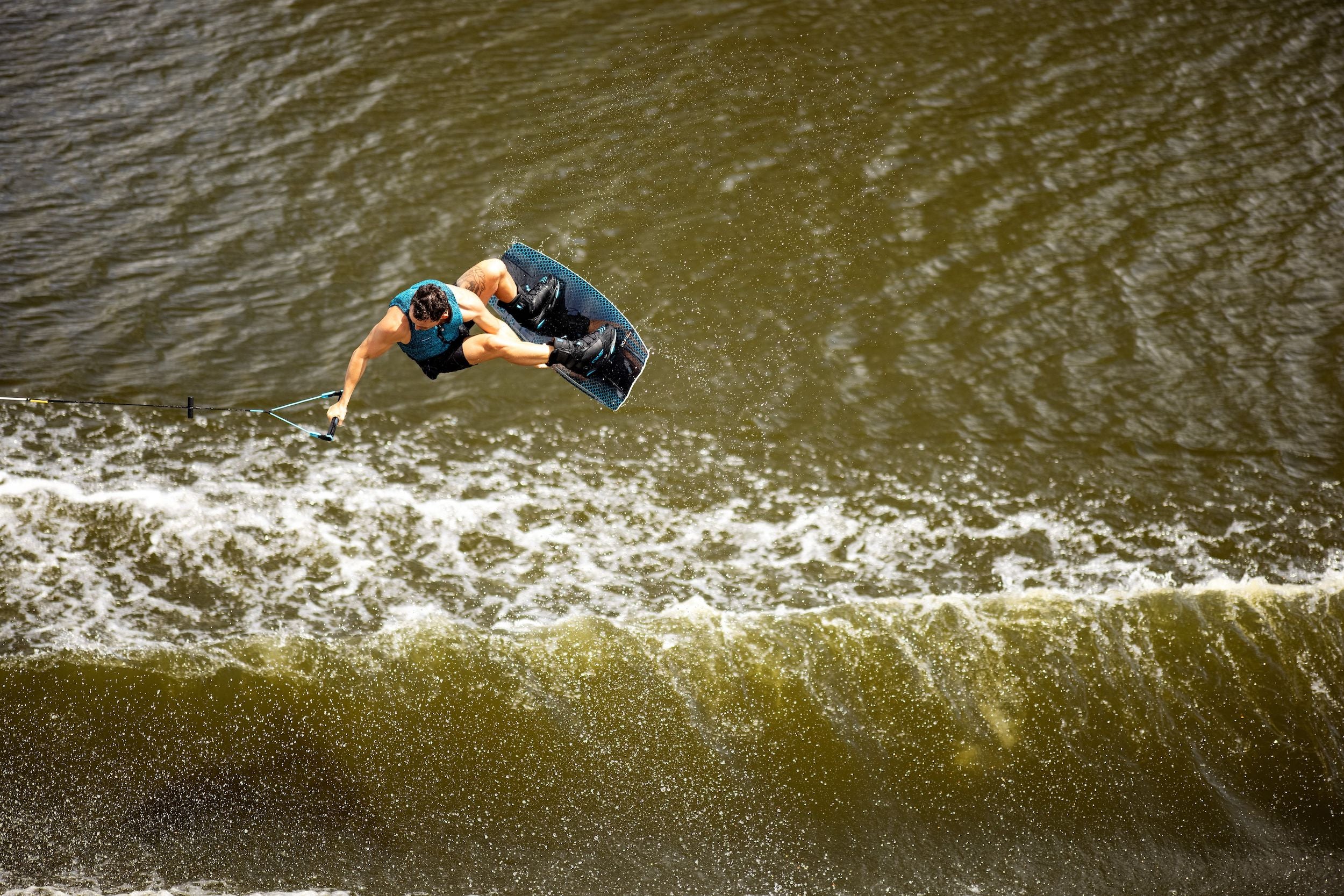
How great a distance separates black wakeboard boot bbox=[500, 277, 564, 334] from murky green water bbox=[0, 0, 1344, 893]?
96cm

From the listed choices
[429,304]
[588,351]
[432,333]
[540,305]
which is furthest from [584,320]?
[429,304]

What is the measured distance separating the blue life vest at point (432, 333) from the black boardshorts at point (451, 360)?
11mm

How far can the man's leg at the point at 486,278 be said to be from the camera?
7418mm

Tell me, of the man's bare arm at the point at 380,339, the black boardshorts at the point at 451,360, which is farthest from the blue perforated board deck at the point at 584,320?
the man's bare arm at the point at 380,339

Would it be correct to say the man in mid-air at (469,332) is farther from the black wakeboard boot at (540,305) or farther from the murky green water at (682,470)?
the murky green water at (682,470)

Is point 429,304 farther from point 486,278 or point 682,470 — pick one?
point 682,470

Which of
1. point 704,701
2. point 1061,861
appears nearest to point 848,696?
point 704,701

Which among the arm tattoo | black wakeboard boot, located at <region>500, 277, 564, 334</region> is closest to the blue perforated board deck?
black wakeboard boot, located at <region>500, 277, 564, 334</region>

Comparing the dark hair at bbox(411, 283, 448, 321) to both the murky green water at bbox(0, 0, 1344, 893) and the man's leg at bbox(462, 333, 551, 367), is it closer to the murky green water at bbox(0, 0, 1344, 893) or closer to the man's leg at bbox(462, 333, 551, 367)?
the man's leg at bbox(462, 333, 551, 367)

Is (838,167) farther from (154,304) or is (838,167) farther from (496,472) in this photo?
(154,304)

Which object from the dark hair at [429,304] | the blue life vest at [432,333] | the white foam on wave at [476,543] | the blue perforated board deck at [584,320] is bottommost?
the white foam on wave at [476,543]

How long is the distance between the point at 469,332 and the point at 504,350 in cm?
34

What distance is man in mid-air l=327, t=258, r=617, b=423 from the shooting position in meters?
6.64

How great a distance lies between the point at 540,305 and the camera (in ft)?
26.0
